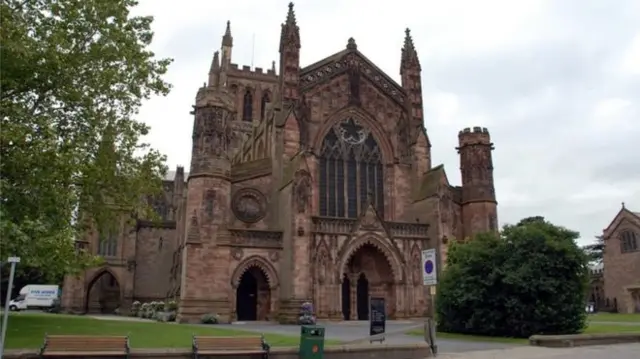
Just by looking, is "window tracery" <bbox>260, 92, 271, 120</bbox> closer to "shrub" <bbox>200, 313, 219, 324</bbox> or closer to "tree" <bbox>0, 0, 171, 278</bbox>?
"shrub" <bbox>200, 313, 219, 324</bbox>

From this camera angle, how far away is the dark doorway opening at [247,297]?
112 ft

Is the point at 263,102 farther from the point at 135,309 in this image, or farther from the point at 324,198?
the point at 324,198

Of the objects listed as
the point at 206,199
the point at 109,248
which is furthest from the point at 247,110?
the point at 206,199

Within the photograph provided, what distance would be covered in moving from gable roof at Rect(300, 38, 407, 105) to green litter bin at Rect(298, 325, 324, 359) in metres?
26.6

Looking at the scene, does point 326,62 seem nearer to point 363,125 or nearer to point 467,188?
point 363,125

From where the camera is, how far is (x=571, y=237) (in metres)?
23.1

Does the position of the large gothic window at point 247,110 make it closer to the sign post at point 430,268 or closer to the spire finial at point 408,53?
the spire finial at point 408,53

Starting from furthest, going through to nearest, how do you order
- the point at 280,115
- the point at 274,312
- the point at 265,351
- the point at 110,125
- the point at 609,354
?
the point at 280,115
the point at 274,312
the point at 110,125
the point at 609,354
the point at 265,351

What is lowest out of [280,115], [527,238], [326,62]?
[527,238]

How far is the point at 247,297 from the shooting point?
3469cm

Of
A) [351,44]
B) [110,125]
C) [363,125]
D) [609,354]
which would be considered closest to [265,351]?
[609,354]

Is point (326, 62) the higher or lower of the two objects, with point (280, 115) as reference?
higher

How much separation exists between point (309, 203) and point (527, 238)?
13.7m

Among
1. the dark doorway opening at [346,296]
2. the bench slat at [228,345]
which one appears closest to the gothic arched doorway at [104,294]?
the dark doorway opening at [346,296]
